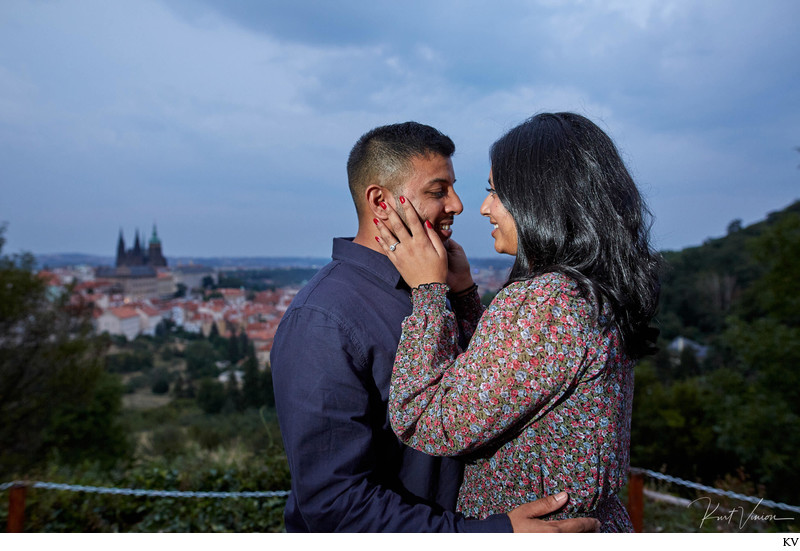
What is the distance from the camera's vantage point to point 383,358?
4.71ft

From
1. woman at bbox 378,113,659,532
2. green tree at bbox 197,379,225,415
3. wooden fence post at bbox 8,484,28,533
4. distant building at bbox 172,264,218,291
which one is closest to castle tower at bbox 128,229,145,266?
distant building at bbox 172,264,218,291

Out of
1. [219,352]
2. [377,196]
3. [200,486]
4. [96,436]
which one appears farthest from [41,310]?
[377,196]

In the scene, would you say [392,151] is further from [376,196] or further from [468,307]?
[468,307]

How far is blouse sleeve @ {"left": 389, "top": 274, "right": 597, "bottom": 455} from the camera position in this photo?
44.4 inches

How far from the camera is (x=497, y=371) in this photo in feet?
3.70

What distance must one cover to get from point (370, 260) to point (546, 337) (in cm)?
67

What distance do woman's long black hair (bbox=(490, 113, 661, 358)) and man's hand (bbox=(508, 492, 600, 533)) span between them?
425 millimetres

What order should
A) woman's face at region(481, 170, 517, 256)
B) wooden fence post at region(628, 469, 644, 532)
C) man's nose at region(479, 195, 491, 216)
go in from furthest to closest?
wooden fence post at region(628, 469, 644, 532) < man's nose at region(479, 195, 491, 216) < woman's face at region(481, 170, 517, 256)

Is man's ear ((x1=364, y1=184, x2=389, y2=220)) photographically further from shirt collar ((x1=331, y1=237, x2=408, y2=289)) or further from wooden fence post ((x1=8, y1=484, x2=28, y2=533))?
wooden fence post ((x1=8, y1=484, x2=28, y2=533))

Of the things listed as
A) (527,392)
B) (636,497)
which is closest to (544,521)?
(527,392)

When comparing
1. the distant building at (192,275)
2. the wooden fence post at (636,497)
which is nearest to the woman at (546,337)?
the wooden fence post at (636,497)

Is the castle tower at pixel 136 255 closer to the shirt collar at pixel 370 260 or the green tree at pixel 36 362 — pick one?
the green tree at pixel 36 362

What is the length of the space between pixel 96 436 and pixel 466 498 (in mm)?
23218
